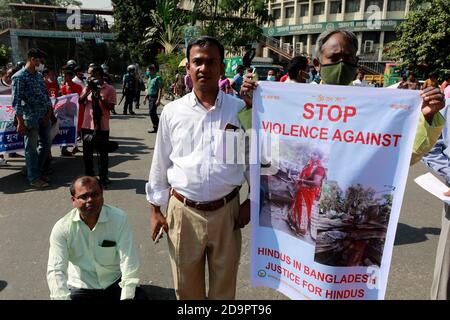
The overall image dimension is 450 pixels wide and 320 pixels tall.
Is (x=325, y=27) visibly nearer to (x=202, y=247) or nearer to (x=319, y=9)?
(x=319, y=9)

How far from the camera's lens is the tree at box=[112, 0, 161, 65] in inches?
1250

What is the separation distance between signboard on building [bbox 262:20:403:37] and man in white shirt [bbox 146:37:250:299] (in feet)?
128

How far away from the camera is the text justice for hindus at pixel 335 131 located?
1.68 m

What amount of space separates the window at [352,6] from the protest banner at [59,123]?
136ft

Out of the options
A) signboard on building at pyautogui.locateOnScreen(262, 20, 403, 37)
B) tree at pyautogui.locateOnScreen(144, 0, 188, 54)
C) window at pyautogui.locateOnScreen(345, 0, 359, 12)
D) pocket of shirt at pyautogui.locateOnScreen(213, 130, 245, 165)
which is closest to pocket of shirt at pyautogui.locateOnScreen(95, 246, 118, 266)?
pocket of shirt at pyautogui.locateOnScreen(213, 130, 245, 165)

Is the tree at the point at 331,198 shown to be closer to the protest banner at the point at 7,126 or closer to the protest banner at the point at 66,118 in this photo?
the protest banner at the point at 7,126

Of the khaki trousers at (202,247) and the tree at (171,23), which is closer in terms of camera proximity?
the khaki trousers at (202,247)

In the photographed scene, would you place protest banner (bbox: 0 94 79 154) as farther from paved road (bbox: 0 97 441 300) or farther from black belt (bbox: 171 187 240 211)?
black belt (bbox: 171 187 240 211)

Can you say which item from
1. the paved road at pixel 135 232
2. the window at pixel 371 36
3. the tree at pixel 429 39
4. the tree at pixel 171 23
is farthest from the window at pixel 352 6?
the paved road at pixel 135 232

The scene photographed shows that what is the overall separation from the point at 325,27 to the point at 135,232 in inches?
1730

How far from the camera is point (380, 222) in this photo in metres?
1.75

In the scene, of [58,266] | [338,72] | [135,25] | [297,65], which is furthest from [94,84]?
[135,25]
